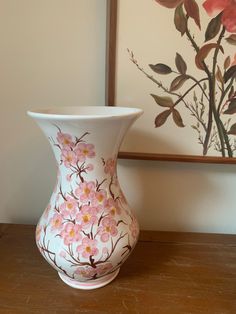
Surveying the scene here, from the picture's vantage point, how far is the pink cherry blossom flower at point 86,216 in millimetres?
485

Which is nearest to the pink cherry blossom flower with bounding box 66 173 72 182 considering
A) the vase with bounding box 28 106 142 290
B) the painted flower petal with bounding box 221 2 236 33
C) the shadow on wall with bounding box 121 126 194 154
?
the vase with bounding box 28 106 142 290

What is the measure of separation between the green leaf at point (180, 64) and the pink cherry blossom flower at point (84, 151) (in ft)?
0.96

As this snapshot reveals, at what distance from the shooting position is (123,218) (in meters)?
0.52

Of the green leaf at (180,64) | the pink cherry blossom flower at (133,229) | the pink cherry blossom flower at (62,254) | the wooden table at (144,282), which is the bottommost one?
the wooden table at (144,282)

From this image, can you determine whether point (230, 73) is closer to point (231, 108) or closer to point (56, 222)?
point (231, 108)

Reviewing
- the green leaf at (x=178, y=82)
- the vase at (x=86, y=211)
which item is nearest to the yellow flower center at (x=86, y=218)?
the vase at (x=86, y=211)

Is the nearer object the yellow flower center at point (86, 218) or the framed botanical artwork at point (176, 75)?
the yellow flower center at point (86, 218)

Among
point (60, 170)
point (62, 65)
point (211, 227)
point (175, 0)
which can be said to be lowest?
point (211, 227)

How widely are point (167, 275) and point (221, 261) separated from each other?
13cm

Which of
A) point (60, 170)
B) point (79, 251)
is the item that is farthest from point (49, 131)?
point (79, 251)

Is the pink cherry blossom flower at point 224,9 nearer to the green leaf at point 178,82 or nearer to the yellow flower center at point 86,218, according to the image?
the green leaf at point 178,82

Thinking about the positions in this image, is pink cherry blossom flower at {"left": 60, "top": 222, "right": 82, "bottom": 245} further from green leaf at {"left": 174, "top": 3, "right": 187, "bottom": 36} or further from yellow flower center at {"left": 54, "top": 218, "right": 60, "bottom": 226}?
green leaf at {"left": 174, "top": 3, "right": 187, "bottom": 36}

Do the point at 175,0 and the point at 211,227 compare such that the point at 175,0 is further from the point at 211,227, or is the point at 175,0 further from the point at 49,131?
the point at 211,227

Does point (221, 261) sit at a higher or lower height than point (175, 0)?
lower
